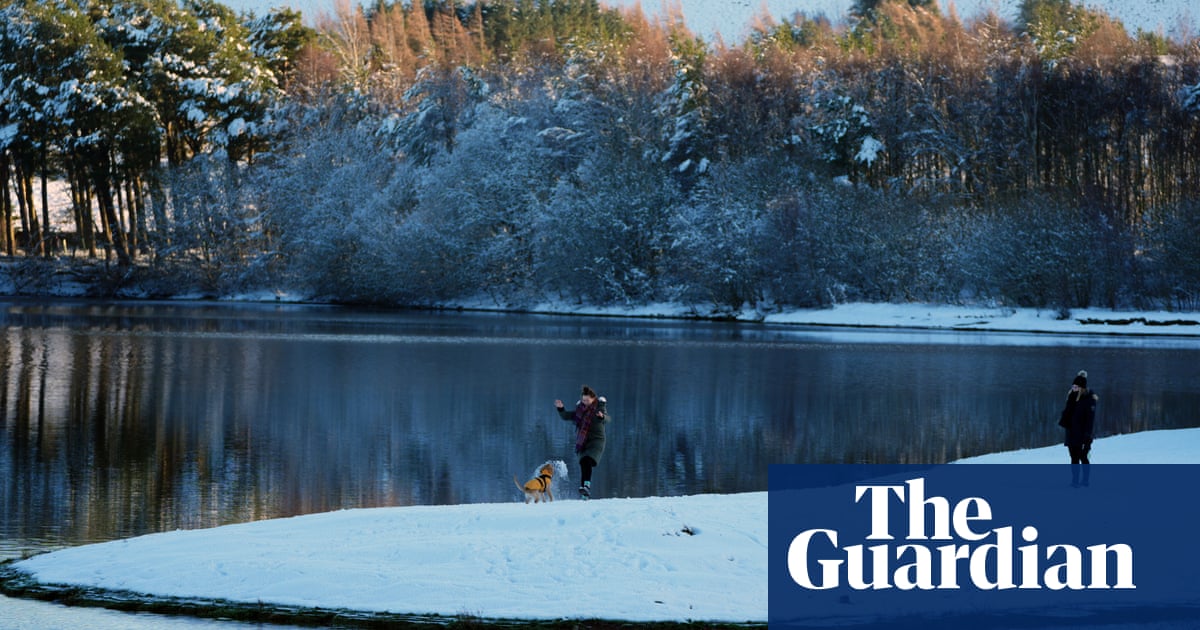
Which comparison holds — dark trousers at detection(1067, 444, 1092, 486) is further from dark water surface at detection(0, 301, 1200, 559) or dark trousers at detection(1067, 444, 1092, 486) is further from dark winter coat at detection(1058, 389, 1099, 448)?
dark water surface at detection(0, 301, 1200, 559)

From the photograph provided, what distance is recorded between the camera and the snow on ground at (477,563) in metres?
9.85

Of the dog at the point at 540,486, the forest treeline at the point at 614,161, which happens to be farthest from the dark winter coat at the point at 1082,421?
the forest treeline at the point at 614,161

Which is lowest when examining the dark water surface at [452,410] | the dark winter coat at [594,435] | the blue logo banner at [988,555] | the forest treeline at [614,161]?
the dark water surface at [452,410]

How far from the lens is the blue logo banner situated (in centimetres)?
984

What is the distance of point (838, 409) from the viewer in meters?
27.4

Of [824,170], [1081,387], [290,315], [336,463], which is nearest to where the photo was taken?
[1081,387]

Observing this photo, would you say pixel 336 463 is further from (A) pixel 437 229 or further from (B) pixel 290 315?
(A) pixel 437 229

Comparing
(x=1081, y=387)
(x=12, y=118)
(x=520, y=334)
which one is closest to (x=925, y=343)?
(x=520, y=334)

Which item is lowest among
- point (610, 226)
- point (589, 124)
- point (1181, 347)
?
point (1181, 347)

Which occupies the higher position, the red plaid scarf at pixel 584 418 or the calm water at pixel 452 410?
the red plaid scarf at pixel 584 418

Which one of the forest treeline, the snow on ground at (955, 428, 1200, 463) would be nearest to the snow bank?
the snow on ground at (955, 428, 1200, 463)

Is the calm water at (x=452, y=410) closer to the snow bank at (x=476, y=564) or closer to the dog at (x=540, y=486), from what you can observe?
the dog at (x=540, y=486)

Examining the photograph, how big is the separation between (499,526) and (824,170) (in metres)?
58.5

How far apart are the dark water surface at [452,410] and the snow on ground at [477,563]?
8.56 feet
